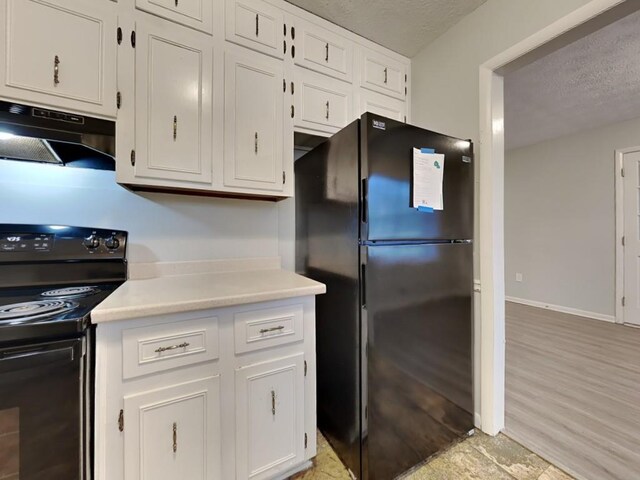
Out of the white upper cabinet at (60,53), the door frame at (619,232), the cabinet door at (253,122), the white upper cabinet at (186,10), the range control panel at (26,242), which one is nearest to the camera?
the white upper cabinet at (60,53)

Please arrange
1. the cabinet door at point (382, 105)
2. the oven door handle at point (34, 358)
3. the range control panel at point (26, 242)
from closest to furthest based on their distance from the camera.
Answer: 1. the oven door handle at point (34, 358)
2. the range control panel at point (26, 242)
3. the cabinet door at point (382, 105)

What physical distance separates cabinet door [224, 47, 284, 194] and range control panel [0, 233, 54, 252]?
784 mm

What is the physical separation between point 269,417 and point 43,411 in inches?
28.5

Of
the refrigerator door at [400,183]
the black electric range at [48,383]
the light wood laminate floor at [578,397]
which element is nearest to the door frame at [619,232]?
the light wood laminate floor at [578,397]

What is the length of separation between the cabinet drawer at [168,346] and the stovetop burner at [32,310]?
210 millimetres

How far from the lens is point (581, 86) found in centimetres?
244

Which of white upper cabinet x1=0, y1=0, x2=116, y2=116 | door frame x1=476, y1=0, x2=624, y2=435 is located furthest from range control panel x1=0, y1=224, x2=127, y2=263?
door frame x1=476, y1=0, x2=624, y2=435

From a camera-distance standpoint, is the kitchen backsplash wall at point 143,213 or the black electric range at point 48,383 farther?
the kitchen backsplash wall at point 143,213

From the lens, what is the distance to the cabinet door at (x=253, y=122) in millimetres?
1386

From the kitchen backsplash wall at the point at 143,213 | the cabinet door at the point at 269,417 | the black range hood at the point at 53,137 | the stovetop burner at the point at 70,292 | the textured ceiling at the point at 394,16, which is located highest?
the textured ceiling at the point at 394,16

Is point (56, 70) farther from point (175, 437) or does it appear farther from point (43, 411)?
point (175, 437)

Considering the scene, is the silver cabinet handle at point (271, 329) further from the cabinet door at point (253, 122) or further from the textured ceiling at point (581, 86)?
the textured ceiling at point (581, 86)

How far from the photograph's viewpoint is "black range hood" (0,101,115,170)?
101 cm

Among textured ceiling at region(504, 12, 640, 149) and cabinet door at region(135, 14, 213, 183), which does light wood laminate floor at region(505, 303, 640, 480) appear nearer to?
cabinet door at region(135, 14, 213, 183)
